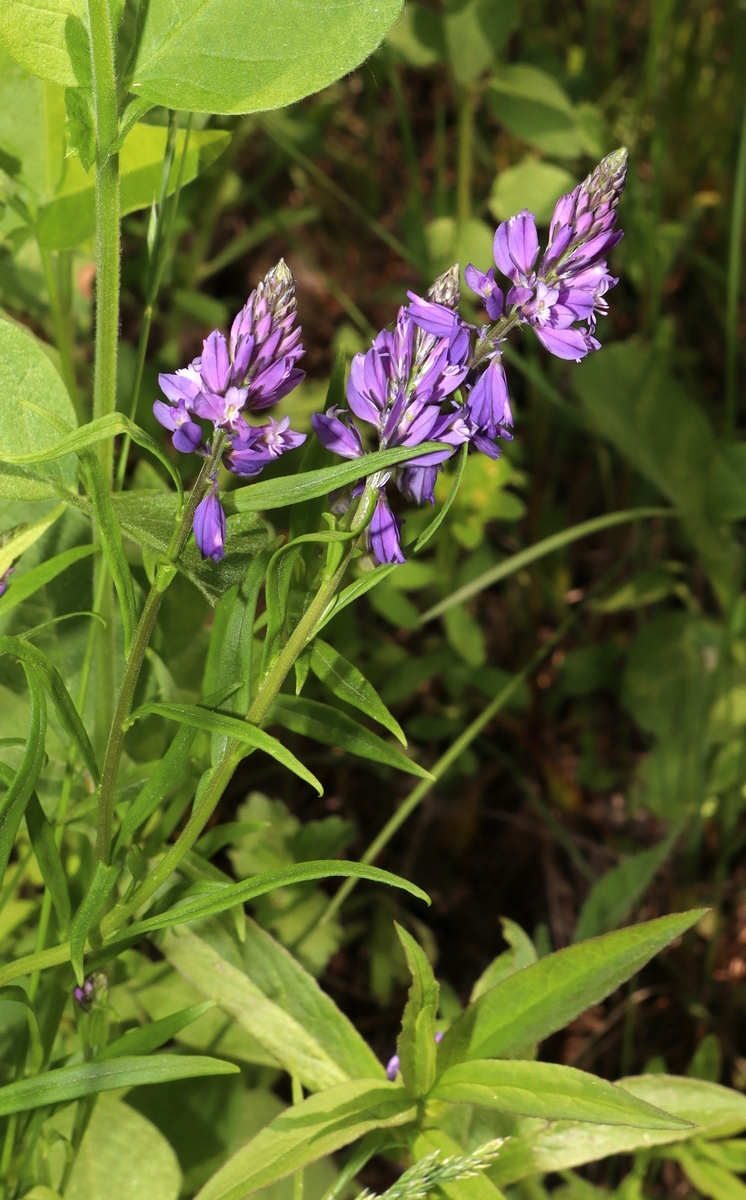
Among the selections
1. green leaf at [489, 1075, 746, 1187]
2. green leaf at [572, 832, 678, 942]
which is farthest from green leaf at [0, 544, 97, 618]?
green leaf at [572, 832, 678, 942]

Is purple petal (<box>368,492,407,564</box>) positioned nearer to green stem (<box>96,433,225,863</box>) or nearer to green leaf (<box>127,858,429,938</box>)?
green stem (<box>96,433,225,863</box>)

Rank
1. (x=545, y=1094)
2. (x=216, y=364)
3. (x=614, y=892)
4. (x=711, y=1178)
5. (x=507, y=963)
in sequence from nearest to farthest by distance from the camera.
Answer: (x=216, y=364) → (x=545, y=1094) → (x=507, y=963) → (x=711, y=1178) → (x=614, y=892)

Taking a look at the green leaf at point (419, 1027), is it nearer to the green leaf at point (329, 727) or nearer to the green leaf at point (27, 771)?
the green leaf at point (329, 727)

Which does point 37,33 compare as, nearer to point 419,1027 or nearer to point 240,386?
point 240,386

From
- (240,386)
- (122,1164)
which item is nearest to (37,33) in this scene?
(240,386)

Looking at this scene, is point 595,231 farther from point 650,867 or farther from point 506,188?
point 506,188

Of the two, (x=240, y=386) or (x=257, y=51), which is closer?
(x=240, y=386)

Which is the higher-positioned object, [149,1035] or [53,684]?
[53,684]
